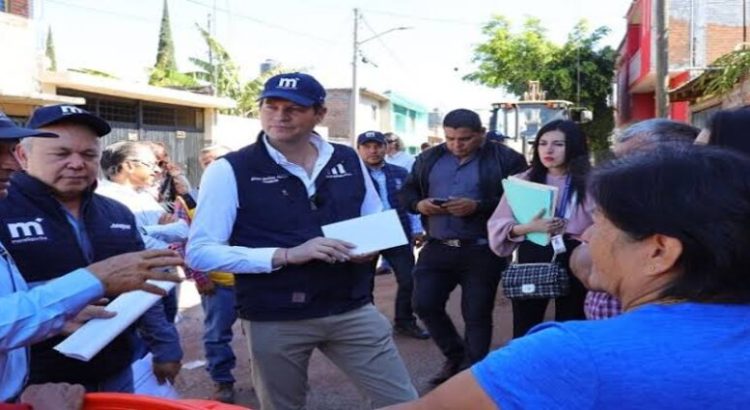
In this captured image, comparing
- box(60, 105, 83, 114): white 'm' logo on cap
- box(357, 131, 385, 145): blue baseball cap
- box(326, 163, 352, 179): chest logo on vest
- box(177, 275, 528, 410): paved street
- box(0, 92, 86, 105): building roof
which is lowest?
box(177, 275, 528, 410): paved street

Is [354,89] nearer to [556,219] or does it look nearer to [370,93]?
[370,93]

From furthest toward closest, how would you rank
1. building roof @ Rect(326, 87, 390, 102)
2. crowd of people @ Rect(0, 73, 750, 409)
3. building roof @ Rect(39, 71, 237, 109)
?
1. building roof @ Rect(326, 87, 390, 102)
2. building roof @ Rect(39, 71, 237, 109)
3. crowd of people @ Rect(0, 73, 750, 409)

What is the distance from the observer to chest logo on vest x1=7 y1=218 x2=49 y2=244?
2.47m

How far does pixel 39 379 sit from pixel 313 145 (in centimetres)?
143

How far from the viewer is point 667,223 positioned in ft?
3.72

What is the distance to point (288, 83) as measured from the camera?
10.5 ft

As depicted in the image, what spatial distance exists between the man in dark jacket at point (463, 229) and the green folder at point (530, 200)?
2.08 feet

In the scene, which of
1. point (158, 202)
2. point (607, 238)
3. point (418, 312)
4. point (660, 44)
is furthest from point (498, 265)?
point (660, 44)

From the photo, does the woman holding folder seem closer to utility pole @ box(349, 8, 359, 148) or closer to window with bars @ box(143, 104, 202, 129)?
window with bars @ box(143, 104, 202, 129)

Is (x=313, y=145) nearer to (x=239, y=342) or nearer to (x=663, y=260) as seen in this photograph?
(x=663, y=260)

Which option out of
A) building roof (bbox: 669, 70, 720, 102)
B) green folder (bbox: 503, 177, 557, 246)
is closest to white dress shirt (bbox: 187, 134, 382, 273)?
green folder (bbox: 503, 177, 557, 246)

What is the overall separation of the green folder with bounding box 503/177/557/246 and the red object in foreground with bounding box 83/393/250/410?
2536 millimetres

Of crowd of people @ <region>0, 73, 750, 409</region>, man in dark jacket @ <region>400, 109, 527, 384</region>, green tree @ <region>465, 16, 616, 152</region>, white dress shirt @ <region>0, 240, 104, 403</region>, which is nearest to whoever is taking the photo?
crowd of people @ <region>0, 73, 750, 409</region>

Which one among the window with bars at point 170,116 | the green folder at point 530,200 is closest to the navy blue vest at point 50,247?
the green folder at point 530,200
